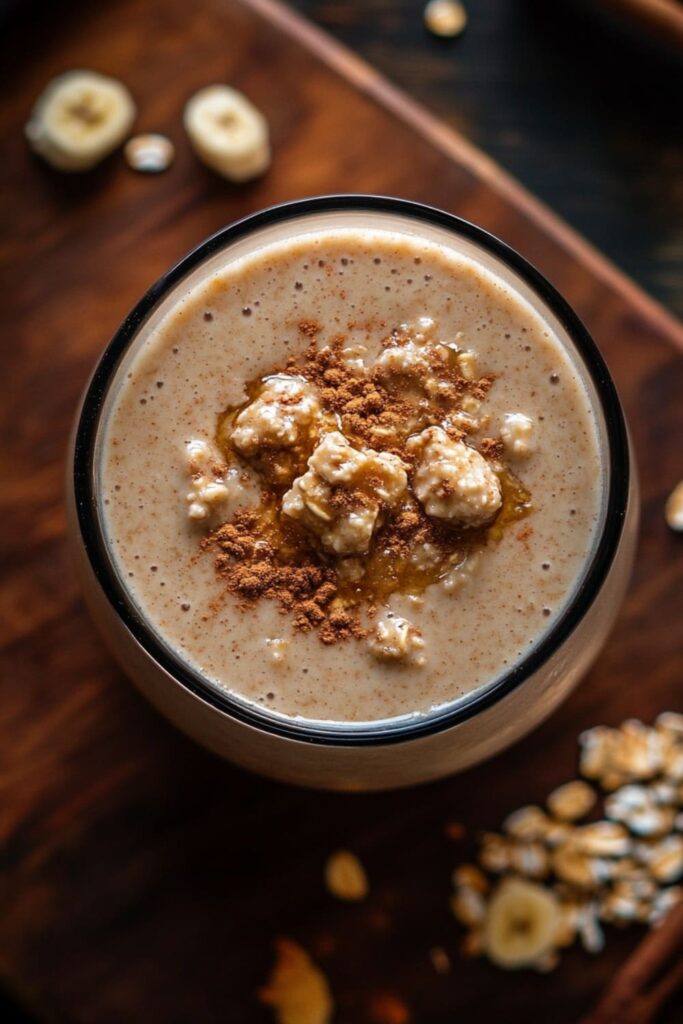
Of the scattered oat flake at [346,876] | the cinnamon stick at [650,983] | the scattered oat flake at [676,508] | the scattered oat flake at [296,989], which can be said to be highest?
the scattered oat flake at [676,508]

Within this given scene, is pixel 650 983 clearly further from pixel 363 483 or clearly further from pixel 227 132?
Result: pixel 227 132

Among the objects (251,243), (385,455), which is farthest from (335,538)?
(251,243)

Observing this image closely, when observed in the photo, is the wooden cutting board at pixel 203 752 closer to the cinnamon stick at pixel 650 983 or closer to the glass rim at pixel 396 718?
the cinnamon stick at pixel 650 983

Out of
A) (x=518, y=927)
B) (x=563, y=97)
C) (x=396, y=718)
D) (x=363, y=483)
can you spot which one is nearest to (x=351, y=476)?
(x=363, y=483)

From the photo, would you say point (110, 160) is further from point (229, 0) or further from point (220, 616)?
point (220, 616)

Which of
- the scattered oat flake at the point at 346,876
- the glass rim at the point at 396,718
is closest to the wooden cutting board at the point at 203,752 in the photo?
the scattered oat flake at the point at 346,876

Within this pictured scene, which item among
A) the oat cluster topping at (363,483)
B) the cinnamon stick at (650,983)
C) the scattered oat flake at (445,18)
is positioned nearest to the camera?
the oat cluster topping at (363,483)
